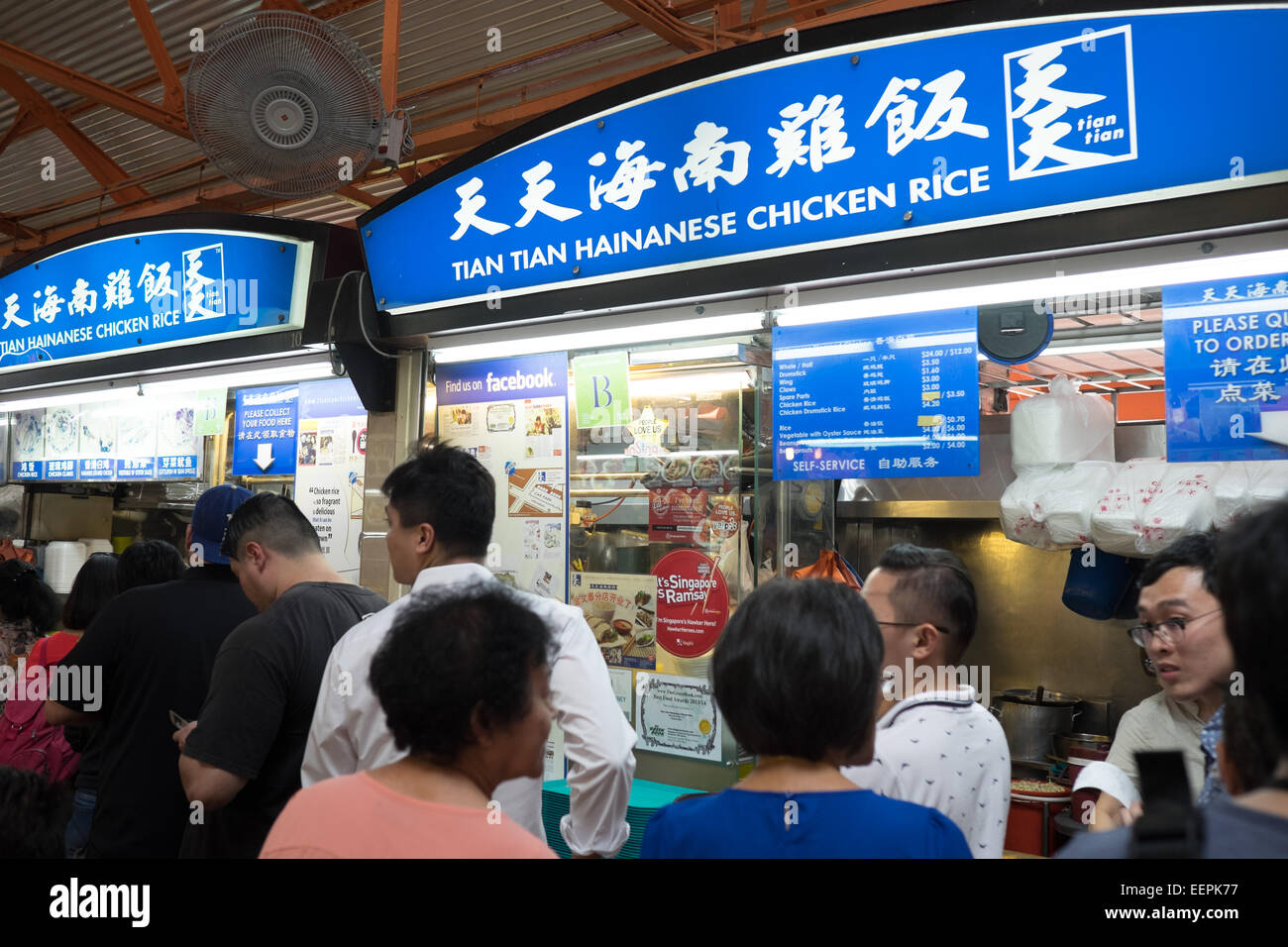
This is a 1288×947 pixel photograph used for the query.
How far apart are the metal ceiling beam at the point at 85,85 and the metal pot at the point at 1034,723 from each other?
21.1ft

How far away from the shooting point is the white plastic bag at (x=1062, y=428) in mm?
3213

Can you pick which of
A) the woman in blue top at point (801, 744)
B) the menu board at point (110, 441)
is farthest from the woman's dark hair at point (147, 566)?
the woman in blue top at point (801, 744)

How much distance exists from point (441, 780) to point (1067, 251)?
6.74 ft

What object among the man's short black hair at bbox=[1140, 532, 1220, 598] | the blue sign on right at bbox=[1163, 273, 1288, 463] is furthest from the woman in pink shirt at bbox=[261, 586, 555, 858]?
the blue sign on right at bbox=[1163, 273, 1288, 463]

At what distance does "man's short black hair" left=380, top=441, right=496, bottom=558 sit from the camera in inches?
96.0

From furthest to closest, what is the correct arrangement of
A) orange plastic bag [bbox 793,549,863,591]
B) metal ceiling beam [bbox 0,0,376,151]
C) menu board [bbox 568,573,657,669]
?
metal ceiling beam [bbox 0,0,376,151] → menu board [bbox 568,573,657,669] → orange plastic bag [bbox 793,549,863,591]

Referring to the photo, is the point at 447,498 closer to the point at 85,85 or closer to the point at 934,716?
the point at 934,716

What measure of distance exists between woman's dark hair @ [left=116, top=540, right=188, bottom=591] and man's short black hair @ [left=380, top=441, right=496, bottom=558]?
1.90 m

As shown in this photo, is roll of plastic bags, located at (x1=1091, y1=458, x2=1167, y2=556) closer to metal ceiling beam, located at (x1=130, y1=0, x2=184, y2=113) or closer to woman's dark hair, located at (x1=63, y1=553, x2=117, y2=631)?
woman's dark hair, located at (x1=63, y1=553, x2=117, y2=631)

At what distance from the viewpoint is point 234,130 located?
13.2ft

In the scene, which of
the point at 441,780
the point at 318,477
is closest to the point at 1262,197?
the point at 441,780

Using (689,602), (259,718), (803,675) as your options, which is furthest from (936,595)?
(259,718)
